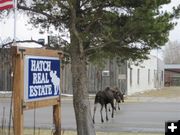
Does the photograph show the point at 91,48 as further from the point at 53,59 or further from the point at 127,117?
the point at 127,117

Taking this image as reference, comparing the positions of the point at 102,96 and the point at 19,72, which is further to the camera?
the point at 102,96

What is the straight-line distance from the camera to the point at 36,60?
27.1ft

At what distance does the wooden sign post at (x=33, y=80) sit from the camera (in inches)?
309

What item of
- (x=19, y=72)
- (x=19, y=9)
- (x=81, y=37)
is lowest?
(x=19, y=72)

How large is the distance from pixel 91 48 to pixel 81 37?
366 mm

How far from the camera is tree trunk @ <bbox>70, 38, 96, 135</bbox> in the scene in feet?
39.2

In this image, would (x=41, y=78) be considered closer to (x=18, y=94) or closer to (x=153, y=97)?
(x=18, y=94)

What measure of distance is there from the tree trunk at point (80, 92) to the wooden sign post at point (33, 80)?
284 centimetres

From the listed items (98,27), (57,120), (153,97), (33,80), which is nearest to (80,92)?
(98,27)

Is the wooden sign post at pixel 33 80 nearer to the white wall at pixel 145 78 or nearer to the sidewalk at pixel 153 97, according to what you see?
the white wall at pixel 145 78

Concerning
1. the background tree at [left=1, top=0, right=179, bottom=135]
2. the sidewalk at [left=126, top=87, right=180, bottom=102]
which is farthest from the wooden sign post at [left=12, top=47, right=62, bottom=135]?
the sidewalk at [left=126, top=87, right=180, bottom=102]

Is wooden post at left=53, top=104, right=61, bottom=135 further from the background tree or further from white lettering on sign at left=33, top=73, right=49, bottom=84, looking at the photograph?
the background tree

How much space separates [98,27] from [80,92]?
1629 mm

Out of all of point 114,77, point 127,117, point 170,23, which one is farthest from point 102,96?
point 114,77
